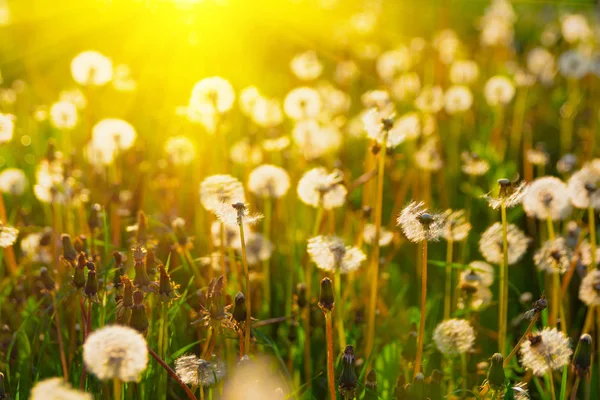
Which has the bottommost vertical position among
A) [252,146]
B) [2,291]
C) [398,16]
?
[2,291]

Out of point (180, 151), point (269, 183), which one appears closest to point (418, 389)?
point (269, 183)

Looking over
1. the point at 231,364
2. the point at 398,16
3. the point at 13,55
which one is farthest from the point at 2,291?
the point at 398,16

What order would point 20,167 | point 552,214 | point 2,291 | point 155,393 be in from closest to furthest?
point 155,393
point 552,214
point 2,291
point 20,167

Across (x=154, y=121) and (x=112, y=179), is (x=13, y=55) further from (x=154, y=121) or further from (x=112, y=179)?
(x=112, y=179)

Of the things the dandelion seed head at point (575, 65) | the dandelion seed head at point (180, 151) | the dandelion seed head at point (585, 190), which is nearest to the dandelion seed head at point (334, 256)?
the dandelion seed head at point (585, 190)

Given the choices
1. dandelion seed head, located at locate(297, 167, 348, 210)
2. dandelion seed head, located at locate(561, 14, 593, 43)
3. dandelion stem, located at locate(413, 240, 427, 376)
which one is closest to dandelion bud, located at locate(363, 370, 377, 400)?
dandelion stem, located at locate(413, 240, 427, 376)

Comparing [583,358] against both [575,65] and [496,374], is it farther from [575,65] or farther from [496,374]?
[575,65]

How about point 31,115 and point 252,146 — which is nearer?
point 252,146
